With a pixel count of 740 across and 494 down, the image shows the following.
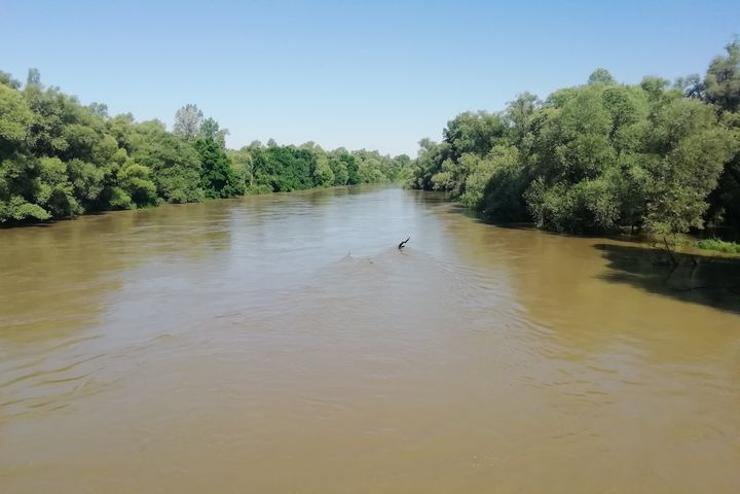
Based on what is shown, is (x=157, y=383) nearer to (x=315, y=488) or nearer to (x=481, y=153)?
(x=315, y=488)

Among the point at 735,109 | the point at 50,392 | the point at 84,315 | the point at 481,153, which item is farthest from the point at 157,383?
the point at 481,153

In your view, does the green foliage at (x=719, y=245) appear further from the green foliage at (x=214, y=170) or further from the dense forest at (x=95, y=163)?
the green foliage at (x=214, y=170)

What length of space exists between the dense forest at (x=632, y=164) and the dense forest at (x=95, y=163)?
113ft

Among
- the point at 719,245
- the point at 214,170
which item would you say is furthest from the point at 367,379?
the point at 214,170

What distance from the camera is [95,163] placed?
160 feet

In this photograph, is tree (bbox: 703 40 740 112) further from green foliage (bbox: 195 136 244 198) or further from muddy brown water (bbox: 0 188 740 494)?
green foliage (bbox: 195 136 244 198)

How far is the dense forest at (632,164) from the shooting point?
23.6 metres

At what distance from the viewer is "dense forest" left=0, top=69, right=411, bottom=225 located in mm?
37500

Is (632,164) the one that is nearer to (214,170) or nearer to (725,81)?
(725,81)

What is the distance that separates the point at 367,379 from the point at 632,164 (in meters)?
25.7

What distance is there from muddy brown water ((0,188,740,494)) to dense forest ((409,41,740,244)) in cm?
417

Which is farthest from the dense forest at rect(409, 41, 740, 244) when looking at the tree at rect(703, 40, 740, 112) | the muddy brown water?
the muddy brown water

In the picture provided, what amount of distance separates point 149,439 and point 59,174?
38765 millimetres

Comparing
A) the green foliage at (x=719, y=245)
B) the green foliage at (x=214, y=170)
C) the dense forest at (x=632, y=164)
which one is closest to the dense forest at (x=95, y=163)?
the green foliage at (x=214, y=170)
